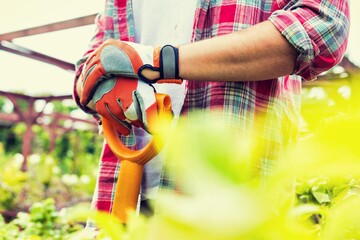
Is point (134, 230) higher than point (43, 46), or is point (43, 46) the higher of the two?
point (43, 46)

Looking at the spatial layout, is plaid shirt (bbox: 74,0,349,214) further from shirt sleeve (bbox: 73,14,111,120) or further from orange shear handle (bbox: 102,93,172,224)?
orange shear handle (bbox: 102,93,172,224)

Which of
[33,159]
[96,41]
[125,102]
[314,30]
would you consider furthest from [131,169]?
[33,159]

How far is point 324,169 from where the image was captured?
20 cm

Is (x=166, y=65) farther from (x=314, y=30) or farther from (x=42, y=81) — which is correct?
(x=42, y=81)

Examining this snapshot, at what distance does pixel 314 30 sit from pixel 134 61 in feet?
1.45

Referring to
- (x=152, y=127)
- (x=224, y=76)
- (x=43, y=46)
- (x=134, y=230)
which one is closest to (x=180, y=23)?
(x=224, y=76)

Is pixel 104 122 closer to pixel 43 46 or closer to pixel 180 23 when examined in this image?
pixel 180 23

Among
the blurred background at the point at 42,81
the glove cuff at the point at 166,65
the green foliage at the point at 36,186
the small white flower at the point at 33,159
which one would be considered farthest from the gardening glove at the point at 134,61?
the small white flower at the point at 33,159

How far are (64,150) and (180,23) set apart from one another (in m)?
18.8

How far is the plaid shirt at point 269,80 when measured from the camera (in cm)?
120

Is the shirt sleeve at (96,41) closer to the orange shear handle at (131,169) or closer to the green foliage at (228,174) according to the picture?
the orange shear handle at (131,169)

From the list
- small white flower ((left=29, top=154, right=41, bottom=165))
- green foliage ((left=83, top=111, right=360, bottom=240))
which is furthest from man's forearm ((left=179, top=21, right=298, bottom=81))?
small white flower ((left=29, top=154, right=41, bottom=165))

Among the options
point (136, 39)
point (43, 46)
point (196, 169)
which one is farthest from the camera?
point (43, 46)

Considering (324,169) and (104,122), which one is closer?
(324,169)
